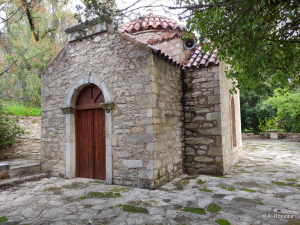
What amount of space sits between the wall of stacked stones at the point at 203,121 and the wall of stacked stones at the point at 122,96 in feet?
6.08

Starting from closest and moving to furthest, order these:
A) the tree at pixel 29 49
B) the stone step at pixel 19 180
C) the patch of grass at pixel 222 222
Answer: the patch of grass at pixel 222 222
the stone step at pixel 19 180
the tree at pixel 29 49

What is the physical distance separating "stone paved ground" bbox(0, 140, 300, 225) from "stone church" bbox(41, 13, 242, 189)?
1.50ft

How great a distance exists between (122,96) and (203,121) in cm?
240

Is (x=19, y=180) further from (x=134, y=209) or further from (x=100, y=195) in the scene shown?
(x=134, y=209)

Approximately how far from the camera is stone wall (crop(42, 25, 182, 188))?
446 cm

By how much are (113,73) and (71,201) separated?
9.55 feet

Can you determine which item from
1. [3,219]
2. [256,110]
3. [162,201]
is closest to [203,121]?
[162,201]

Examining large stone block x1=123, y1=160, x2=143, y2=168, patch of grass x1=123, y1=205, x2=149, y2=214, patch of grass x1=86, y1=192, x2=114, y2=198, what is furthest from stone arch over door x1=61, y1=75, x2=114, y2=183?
patch of grass x1=123, y1=205, x2=149, y2=214

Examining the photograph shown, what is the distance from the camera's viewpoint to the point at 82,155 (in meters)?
5.58

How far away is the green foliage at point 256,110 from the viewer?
15.6 m

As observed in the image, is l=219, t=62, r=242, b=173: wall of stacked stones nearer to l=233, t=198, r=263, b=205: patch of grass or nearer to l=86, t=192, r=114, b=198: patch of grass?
→ l=233, t=198, r=263, b=205: patch of grass

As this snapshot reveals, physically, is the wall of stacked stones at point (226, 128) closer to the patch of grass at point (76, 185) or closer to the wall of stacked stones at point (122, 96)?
the wall of stacked stones at point (122, 96)

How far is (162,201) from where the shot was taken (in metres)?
3.67

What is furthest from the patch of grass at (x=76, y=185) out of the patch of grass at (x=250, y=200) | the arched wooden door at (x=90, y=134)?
the patch of grass at (x=250, y=200)
